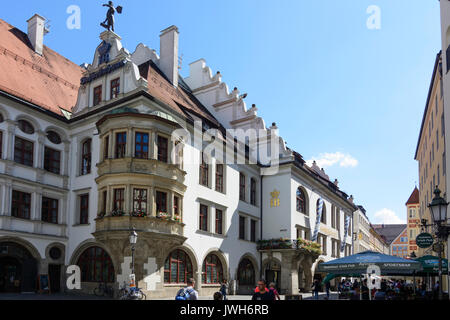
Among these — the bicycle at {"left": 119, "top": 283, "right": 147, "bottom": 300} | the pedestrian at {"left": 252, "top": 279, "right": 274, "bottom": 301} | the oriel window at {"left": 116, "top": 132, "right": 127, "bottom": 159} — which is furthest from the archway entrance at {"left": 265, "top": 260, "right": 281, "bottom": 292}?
the pedestrian at {"left": 252, "top": 279, "right": 274, "bottom": 301}

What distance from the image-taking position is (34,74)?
3294cm

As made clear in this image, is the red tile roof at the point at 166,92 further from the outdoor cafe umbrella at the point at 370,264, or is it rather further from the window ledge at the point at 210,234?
the outdoor cafe umbrella at the point at 370,264

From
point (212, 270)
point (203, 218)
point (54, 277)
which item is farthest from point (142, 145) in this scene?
point (212, 270)

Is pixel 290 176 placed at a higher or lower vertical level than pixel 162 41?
lower

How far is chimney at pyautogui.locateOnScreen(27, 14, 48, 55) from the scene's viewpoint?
36219 mm

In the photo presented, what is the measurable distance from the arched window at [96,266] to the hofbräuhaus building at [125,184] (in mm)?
61

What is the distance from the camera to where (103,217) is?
2730 centimetres

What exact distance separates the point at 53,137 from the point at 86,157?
2.43m

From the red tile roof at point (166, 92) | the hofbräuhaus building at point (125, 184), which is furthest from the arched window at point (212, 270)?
the red tile roof at point (166, 92)

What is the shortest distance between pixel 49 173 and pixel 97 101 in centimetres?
567

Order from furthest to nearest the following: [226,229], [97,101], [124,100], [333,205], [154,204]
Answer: [333,205] → [226,229] → [97,101] → [124,100] → [154,204]

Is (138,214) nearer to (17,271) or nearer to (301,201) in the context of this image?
(17,271)
